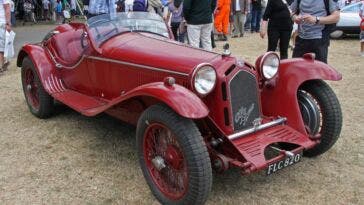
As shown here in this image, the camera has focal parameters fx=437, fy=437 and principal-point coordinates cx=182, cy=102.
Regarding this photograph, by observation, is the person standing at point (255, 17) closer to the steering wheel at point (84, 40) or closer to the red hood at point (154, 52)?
the steering wheel at point (84, 40)

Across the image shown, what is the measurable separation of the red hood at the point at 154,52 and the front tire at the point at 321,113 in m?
1.01

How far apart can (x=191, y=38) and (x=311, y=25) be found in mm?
2778

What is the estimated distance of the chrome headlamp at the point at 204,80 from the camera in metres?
3.38

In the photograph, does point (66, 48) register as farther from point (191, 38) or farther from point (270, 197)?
point (270, 197)

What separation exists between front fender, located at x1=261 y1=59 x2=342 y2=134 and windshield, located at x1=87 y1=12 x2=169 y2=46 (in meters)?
1.50

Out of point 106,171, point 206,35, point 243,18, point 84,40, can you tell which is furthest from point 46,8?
point 106,171

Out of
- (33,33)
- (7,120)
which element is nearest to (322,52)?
(7,120)

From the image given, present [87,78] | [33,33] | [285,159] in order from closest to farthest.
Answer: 1. [285,159]
2. [87,78]
3. [33,33]

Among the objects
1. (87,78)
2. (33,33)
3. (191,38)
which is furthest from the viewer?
(33,33)

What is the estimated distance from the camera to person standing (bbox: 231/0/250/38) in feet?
44.0

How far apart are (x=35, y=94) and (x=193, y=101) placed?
3246 millimetres

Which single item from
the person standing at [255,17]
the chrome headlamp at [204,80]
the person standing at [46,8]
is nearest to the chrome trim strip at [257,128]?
the chrome headlamp at [204,80]

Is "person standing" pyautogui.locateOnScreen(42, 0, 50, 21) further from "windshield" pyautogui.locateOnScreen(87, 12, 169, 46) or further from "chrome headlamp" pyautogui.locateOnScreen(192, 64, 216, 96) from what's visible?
"chrome headlamp" pyautogui.locateOnScreen(192, 64, 216, 96)

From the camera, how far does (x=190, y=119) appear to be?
320 centimetres
